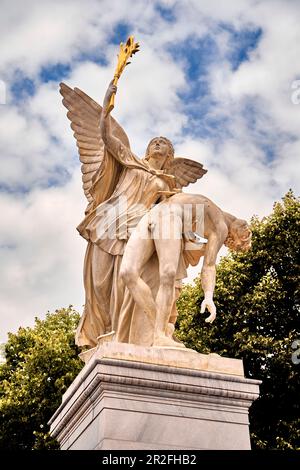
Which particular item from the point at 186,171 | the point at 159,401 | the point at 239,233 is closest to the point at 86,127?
the point at 186,171

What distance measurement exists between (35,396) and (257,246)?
872cm

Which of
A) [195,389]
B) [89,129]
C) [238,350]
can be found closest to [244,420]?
[195,389]

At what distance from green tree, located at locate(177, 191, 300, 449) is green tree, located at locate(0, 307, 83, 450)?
4.14 metres

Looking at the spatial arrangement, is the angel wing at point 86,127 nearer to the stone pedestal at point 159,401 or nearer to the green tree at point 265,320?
the stone pedestal at point 159,401

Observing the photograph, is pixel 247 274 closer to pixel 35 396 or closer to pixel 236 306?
pixel 236 306

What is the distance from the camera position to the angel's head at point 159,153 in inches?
374

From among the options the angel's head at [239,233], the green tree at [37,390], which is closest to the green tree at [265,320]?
the green tree at [37,390]

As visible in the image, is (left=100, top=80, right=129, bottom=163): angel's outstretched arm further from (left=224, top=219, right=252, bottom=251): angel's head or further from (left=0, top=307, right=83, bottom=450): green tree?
(left=0, top=307, right=83, bottom=450): green tree

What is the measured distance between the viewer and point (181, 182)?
10.3 m

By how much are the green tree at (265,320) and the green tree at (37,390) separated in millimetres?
4142

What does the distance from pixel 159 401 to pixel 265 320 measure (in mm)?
13055

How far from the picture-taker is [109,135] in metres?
8.96

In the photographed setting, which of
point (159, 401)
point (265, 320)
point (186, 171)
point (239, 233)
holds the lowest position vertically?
point (159, 401)

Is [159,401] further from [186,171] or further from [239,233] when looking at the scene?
[186,171]
